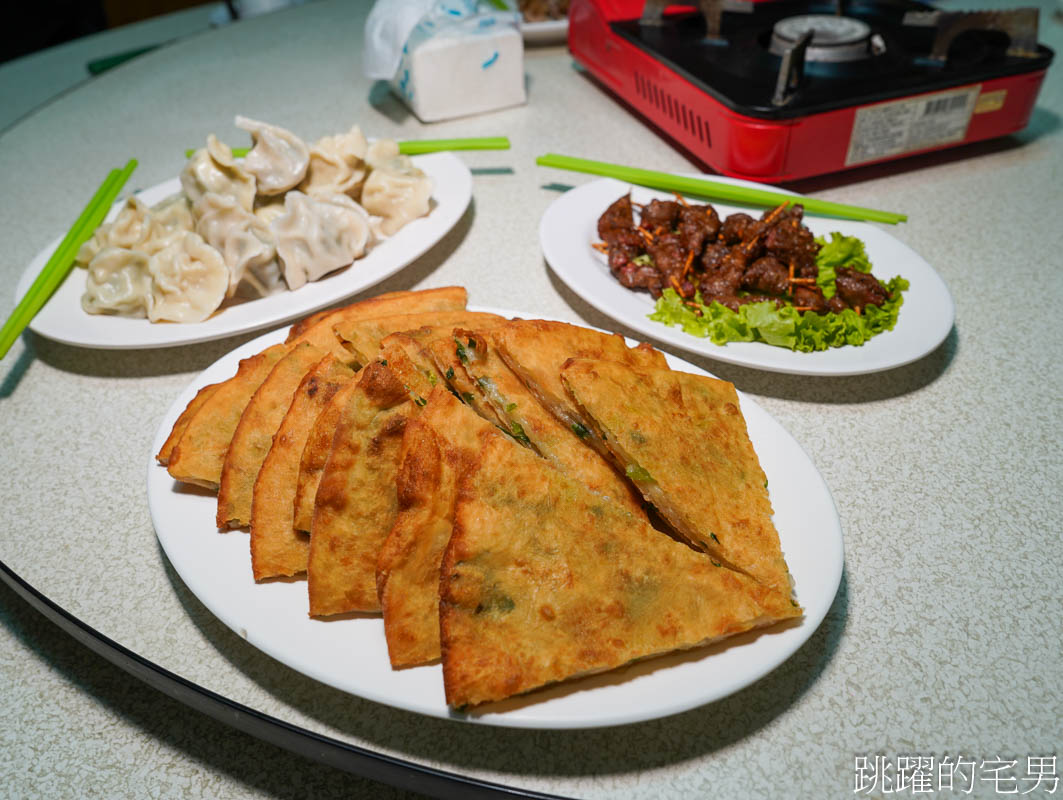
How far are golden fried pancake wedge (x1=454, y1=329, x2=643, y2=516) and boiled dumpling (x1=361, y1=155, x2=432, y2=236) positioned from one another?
1.09m

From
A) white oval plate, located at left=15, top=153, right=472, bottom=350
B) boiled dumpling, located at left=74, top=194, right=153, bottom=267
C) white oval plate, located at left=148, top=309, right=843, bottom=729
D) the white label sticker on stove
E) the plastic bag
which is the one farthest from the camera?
the plastic bag

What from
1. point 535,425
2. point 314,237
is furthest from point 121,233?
point 535,425

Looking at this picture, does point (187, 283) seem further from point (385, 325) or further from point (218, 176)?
point (385, 325)

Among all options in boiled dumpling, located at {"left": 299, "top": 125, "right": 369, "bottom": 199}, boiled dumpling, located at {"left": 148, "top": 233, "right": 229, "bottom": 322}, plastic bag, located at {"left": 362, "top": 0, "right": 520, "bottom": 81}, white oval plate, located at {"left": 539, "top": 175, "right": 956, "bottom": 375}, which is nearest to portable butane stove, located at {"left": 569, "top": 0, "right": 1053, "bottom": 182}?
white oval plate, located at {"left": 539, "top": 175, "right": 956, "bottom": 375}

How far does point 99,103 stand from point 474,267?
257 centimetres

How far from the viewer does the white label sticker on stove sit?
260 cm

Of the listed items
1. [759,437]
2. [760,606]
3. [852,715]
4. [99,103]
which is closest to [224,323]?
[759,437]

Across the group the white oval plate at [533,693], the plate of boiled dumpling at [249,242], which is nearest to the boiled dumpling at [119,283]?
the plate of boiled dumpling at [249,242]

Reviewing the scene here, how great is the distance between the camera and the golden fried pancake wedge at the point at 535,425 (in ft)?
4.50

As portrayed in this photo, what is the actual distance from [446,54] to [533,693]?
9.47 ft

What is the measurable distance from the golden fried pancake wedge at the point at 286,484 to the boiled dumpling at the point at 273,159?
48.3 inches

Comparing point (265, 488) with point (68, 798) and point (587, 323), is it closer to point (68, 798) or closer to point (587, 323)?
point (68, 798)

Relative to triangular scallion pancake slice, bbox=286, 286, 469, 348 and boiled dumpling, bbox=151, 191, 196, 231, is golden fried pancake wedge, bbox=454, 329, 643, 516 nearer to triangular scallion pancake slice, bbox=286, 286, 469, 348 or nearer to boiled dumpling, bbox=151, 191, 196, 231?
triangular scallion pancake slice, bbox=286, 286, 469, 348

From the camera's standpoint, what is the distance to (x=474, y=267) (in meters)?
2.45
